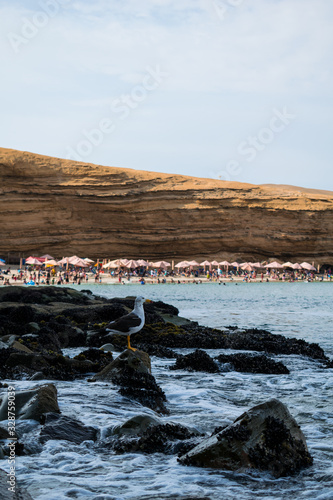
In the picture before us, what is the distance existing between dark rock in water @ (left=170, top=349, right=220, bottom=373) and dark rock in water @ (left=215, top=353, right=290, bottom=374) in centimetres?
45

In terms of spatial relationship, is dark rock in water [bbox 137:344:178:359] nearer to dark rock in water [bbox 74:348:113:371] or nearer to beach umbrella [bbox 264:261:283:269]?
dark rock in water [bbox 74:348:113:371]

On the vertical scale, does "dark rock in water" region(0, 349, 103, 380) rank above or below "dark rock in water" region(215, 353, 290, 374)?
above

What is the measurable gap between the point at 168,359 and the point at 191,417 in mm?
5056

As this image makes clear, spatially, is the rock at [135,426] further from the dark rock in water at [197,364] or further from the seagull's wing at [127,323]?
the dark rock in water at [197,364]

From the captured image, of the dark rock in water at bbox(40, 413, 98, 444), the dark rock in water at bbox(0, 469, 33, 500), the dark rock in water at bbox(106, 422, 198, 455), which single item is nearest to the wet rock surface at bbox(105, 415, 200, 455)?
the dark rock in water at bbox(106, 422, 198, 455)

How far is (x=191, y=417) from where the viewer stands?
6316 mm

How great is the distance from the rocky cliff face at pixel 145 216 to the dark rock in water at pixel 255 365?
66.7 metres

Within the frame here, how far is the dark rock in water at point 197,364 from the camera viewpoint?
9.80 metres

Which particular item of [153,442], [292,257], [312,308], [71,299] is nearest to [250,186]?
[292,257]

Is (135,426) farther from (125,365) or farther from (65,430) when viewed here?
(125,365)

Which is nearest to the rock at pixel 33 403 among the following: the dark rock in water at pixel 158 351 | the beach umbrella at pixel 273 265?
the dark rock in water at pixel 158 351

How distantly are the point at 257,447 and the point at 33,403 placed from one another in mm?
2486

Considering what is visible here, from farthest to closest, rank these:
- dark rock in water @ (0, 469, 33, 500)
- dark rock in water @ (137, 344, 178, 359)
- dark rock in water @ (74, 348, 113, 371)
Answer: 1. dark rock in water @ (137, 344, 178, 359)
2. dark rock in water @ (74, 348, 113, 371)
3. dark rock in water @ (0, 469, 33, 500)

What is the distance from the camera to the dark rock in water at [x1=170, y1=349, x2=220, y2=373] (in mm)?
9805
